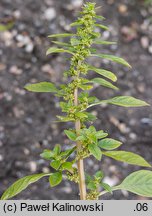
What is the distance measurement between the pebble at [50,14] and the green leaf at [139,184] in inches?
96.2

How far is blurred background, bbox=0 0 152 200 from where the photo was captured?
7.73ft

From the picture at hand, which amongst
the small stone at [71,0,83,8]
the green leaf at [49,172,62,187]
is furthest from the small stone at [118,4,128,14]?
the green leaf at [49,172,62,187]

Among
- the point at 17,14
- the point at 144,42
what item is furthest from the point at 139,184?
the point at 17,14

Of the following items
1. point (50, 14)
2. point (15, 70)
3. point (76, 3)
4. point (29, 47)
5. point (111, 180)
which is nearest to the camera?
point (111, 180)

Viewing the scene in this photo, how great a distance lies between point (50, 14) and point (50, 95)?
2.71 ft

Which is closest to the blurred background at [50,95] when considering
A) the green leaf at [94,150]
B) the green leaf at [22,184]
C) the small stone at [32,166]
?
the small stone at [32,166]

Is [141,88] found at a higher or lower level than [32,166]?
higher

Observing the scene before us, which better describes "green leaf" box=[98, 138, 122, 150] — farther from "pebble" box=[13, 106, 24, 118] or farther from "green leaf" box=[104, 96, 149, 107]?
"pebble" box=[13, 106, 24, 118]

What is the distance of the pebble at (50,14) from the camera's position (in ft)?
10.8

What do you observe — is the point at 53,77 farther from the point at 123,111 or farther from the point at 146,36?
the point at 146,36

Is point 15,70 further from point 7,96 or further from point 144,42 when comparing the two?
point 144,42

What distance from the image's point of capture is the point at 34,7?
3.35 metres

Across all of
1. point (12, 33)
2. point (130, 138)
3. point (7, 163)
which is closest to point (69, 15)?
point (12, 33)

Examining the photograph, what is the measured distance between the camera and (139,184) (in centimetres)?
97
